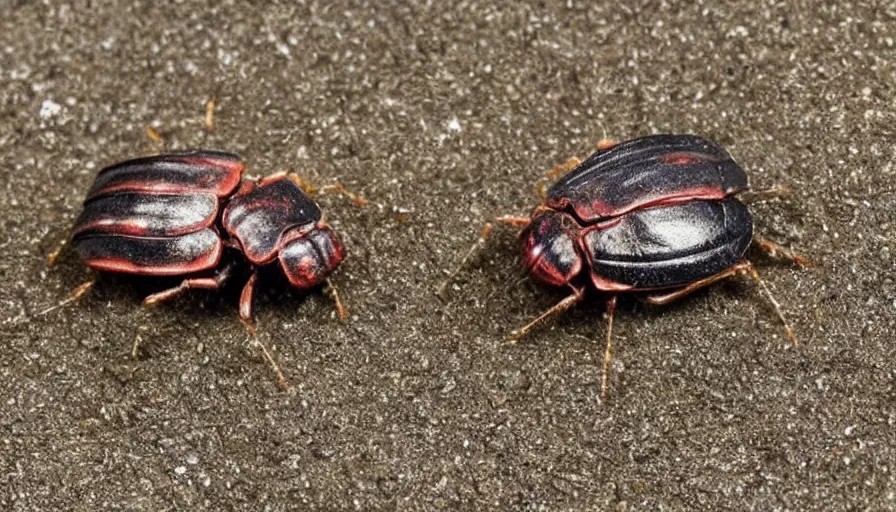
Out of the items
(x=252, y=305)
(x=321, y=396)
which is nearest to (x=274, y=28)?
(x=252, y=305)

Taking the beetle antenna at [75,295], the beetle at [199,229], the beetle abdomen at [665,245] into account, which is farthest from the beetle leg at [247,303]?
the beetle abdomen at [665,245]

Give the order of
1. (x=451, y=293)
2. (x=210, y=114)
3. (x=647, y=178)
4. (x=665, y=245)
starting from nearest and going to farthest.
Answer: (x=665, y=245) < (x=647, y=178) < (x=451, y=293) < (x=210, y=114)

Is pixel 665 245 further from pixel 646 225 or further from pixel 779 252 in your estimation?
pixel 779 252

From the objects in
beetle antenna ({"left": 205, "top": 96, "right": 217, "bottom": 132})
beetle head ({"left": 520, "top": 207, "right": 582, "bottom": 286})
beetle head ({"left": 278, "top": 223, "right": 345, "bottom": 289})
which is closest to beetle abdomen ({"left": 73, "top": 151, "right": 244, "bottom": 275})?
beetle head ({"left": 278, "top": 223, "right": 345, "bottom": 289})

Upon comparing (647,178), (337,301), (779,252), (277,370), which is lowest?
(277,370)

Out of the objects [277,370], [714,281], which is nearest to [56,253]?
[277,370]

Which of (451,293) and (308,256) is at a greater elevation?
(308,256)
